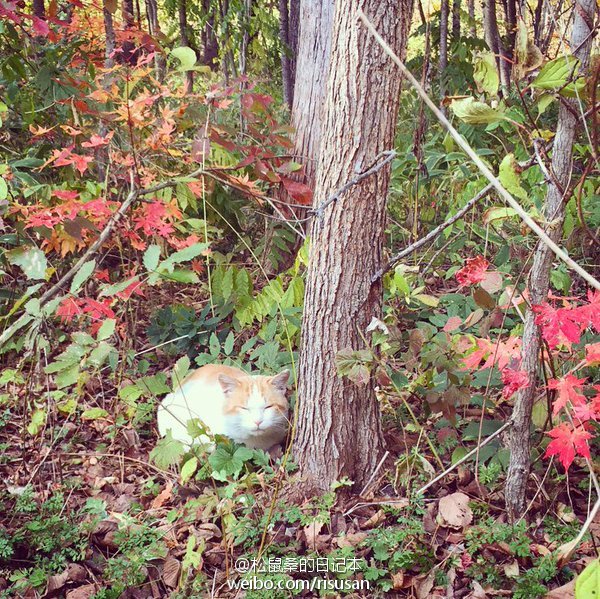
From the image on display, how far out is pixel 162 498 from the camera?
295 centimetres

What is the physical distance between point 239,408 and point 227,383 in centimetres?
13

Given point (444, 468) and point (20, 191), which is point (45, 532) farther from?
point (20, 191)

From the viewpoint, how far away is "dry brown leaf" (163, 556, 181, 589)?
2.50 meters

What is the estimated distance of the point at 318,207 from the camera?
254 cm

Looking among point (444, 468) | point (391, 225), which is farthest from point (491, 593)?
point (391, 225)

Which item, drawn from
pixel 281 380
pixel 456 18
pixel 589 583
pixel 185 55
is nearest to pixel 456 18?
pixel 456 18

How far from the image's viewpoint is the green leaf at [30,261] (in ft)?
6.58

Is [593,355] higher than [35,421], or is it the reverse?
[593,355]

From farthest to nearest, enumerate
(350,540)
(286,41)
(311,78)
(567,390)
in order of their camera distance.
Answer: (286,41), (311,78), (350,540), (567,390)

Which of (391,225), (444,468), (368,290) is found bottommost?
(444,468)

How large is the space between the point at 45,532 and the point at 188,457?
67cm

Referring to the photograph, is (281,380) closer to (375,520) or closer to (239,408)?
(239,408)

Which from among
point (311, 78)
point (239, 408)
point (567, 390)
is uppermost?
point (311, 78)

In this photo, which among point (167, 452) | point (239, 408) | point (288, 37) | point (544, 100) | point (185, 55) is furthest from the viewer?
point (288, 37)
